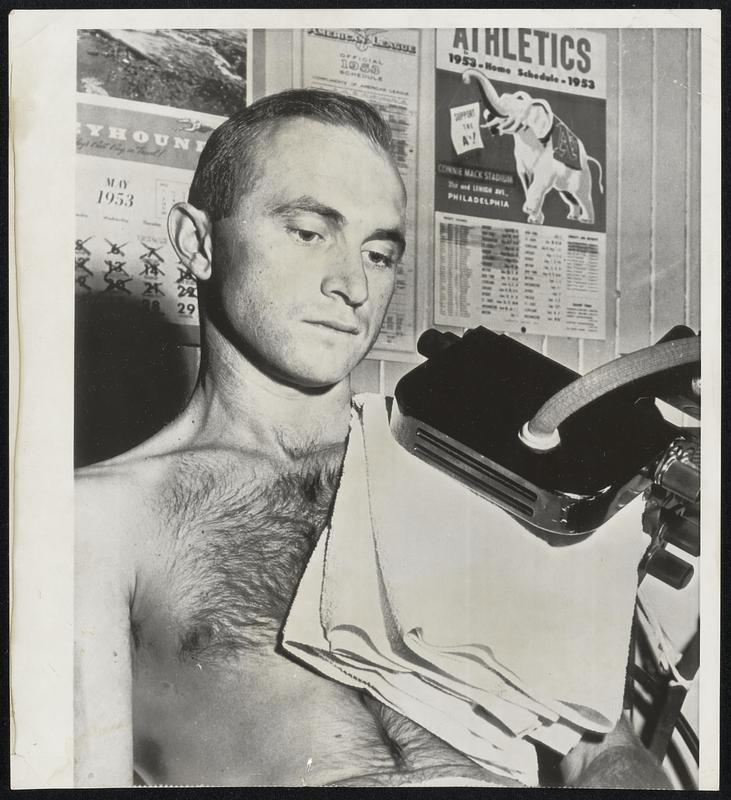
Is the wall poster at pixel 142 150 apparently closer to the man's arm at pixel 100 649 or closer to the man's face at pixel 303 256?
the man's face at pixel 303 256

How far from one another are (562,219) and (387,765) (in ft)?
1.82

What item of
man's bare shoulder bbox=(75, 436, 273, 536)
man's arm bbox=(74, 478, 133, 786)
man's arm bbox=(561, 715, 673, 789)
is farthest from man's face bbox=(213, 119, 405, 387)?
man's arm bbox=(561, 715, 673, 789)

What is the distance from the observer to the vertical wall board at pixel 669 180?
908 mm

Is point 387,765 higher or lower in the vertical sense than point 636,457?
lower

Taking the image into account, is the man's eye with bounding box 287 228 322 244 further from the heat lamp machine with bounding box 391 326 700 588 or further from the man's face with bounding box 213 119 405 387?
the heat lamp machine with bounding box 391 326 700 588

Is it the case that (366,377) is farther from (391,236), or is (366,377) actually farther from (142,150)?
(142,150)

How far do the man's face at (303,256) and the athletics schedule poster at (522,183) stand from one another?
84mm

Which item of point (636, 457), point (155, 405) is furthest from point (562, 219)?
point (155, 405)

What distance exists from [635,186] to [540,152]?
104 mm

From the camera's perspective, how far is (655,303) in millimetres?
908

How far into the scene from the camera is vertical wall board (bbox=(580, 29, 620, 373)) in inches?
35.4

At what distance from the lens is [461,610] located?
0.85m

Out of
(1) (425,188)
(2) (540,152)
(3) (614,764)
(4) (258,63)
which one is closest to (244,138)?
(4) (258,63)

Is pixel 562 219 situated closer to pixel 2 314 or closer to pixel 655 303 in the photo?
pixel 655 303
